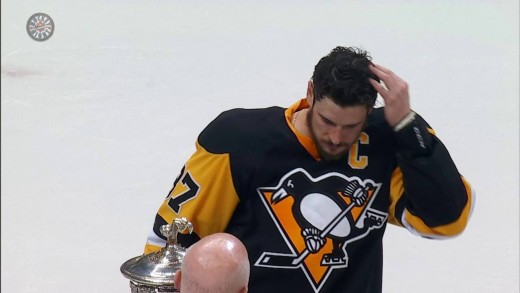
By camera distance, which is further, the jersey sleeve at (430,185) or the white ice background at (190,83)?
the white ice background at (190,83)

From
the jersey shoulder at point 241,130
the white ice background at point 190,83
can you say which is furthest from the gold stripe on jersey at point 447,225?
the white ice background at point 190,83


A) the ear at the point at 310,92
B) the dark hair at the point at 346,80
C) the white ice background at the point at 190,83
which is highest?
the dark hair at the point at 346,80

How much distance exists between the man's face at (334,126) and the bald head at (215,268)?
1.39ft

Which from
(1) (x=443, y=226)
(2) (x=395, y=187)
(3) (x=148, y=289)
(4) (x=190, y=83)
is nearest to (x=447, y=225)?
(1) (x=443, y=226)

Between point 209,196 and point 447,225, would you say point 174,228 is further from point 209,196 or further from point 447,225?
point 447,225

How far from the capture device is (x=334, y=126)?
125 cm

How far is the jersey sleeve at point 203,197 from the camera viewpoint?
1.31 m

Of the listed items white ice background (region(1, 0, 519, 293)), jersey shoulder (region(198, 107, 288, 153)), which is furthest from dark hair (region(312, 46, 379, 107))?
white ice background (region(1, 0, 519, 293))

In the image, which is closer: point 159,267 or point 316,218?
point 159,267

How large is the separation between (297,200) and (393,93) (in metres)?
0.24

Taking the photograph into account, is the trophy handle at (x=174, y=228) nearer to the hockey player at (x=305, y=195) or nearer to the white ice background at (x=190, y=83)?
the hockey player at (x=305, y=195)

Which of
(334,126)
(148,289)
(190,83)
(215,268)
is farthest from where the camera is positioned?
(190,83)

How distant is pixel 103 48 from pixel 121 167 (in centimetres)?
56

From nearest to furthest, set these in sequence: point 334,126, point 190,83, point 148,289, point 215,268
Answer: point 215,268
point 148,289
point 334,126
point 190,83
